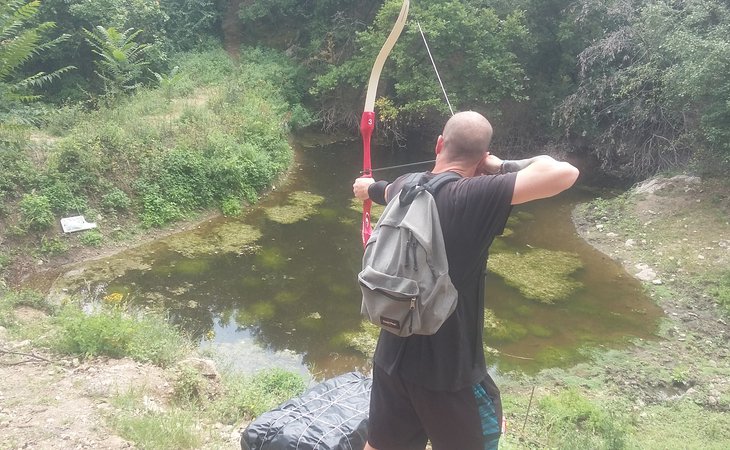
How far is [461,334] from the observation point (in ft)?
5.78

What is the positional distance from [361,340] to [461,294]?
13.6ft

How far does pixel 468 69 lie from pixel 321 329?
7.51 m

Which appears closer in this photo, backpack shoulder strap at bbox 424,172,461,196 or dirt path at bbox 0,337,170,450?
backpack shoulder strap at bbox 424,172,461,196

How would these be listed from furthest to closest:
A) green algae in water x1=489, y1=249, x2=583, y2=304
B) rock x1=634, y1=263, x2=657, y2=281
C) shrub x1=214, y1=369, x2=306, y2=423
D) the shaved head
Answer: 1. rock x1=634, y1=263, x2=657, y2=281
2. green algae in water x1=489, y1=249, x2=583, y2=304
3. shrub x1=214, y1=369, x2=306, y2=423
4. the shaved head

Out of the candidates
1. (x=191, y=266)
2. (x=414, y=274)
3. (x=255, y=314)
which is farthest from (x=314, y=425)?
(x=191, y=266)

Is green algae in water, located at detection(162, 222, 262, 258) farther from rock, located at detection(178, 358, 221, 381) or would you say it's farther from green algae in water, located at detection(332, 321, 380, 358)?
rock, located at detection(178, 358, 221, 381)

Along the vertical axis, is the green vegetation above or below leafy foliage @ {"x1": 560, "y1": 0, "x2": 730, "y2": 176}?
below

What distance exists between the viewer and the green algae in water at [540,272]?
7109 millimetres

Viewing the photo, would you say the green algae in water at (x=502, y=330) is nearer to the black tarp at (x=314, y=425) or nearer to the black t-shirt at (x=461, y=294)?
the black tarp at (x=314, y=425)

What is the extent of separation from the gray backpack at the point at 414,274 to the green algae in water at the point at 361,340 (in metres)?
3.98

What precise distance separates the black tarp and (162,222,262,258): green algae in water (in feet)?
16.4

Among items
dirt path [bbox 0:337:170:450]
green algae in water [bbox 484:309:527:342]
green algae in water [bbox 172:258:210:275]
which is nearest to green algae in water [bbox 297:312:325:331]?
green algae in water [bbox 172:258:210:275]

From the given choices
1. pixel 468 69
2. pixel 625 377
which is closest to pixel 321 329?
pixel 625 377

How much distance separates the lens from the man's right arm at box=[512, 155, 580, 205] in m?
1.62
